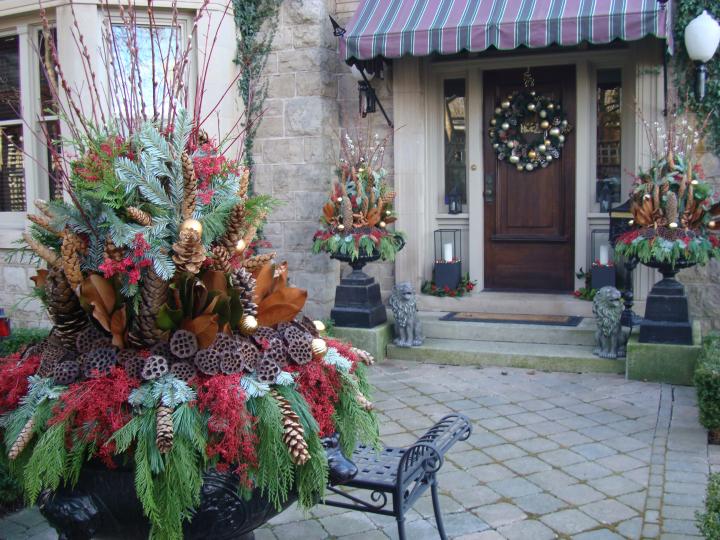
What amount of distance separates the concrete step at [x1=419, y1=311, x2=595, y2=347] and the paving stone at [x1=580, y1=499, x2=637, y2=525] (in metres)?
3.19

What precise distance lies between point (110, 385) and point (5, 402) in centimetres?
43

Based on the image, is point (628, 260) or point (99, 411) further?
point (628, 260)

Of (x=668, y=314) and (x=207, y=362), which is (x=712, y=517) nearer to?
(x=207, y=362)

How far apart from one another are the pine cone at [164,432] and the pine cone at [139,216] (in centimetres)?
54

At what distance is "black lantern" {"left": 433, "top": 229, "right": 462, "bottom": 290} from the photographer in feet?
27.3

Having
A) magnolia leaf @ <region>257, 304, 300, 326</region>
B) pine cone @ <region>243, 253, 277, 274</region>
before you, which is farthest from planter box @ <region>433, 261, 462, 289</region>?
magnolia leaf @ <region>257, 304, 300, 326</region>

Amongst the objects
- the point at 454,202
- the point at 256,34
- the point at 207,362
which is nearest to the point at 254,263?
the point at 207,362

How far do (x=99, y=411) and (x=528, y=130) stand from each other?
275 inches

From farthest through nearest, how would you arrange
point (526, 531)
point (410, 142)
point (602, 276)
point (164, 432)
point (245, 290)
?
1. point (410, 142)
2. point (602, 276)
3. point (526, 531)
4. point (245, 290)
5. point (164, 432)

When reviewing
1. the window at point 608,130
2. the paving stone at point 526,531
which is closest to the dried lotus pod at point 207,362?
the paving stone at point 526,531

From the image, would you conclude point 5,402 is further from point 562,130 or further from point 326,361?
point 562,130

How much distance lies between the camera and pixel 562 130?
819cm

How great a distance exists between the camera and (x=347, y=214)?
743 centimetres

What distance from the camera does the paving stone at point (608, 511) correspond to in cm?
385
